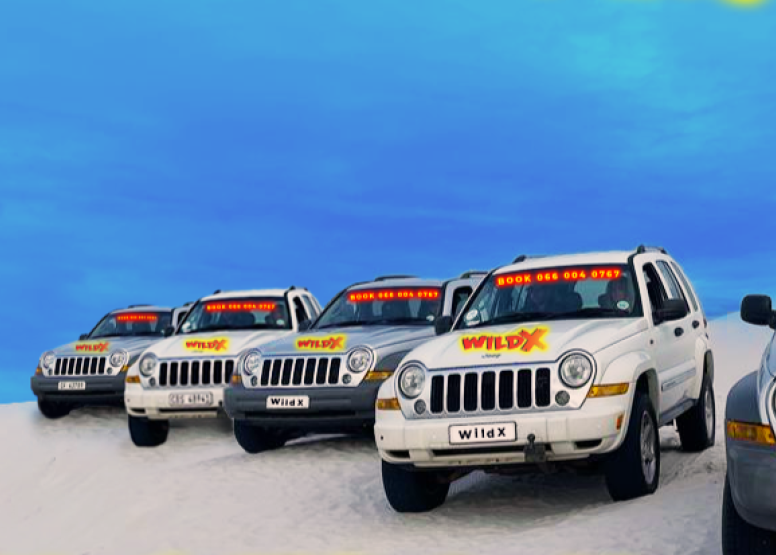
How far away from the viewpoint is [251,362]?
11.7 m

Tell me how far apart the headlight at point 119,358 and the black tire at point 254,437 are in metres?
4.58

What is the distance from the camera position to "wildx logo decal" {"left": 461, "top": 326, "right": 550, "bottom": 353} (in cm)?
800

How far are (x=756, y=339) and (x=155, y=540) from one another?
82.0ft

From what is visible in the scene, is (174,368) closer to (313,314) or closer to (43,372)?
(313,314)

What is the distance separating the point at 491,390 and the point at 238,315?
7.64 meters

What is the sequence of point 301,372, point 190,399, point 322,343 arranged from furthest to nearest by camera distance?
point 190,399, point 322,343, point 301,372

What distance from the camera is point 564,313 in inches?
352

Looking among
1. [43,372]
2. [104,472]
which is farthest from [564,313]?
[43,372]

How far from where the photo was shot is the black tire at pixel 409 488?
331 inches

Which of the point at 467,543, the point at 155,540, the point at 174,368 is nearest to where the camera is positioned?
the point at 467,543

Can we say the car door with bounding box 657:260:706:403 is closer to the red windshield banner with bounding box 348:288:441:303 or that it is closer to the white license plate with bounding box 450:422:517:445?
the white license plate with bounding box 450:422:517:445

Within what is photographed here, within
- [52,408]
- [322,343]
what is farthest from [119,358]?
[322,343]

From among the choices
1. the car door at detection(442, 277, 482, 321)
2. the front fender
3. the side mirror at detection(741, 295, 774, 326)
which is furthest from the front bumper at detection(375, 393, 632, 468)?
the car door at detection(442, 277, 482, 321)

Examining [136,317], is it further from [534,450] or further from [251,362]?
[534,450]
